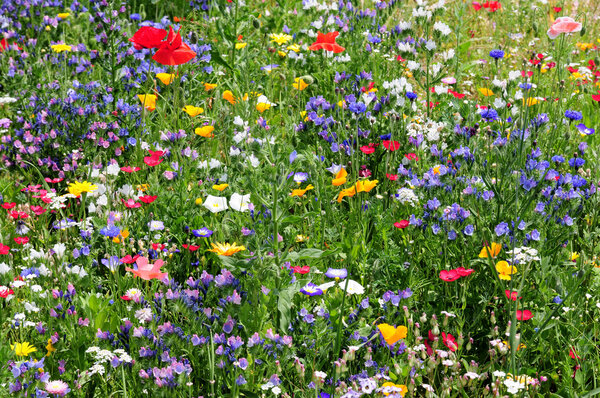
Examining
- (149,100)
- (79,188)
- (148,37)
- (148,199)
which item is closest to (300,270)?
(148,199)

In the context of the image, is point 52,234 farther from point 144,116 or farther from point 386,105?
point 386,105

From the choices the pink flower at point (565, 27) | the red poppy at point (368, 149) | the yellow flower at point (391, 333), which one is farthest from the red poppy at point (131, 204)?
the pink flower at point (565, 27)

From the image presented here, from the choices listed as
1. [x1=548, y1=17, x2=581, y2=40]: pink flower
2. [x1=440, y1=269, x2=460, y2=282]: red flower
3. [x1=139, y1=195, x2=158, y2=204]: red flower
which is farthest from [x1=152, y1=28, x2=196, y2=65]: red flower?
[x1=548, y1=17, x2=581, y2=40]: pink flower

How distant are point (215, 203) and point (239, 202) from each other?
Result: 0.14 m

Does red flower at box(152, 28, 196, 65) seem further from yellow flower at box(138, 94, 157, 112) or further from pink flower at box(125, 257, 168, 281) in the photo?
pink flower at box(125, 257, 168, 281)

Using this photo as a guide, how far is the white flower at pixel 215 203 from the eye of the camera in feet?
8.44

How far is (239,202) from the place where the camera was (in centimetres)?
252

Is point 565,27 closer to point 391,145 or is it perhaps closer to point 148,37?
point 391,145

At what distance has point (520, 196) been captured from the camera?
2543 mm

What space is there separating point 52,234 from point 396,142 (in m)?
1.66

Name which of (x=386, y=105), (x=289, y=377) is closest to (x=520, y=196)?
(x=386, y=105)

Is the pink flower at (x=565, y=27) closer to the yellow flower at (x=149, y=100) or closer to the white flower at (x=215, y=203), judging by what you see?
the white flower at (x=215, y=203)

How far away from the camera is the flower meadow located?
2.00 meters

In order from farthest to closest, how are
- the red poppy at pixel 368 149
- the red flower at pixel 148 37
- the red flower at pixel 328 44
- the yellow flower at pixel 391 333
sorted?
1. the red flower at pixel 328 44
2. the red poppy at pixel 368 149
3. the red flower at pixel 148 37
4. the yellow flower at pixel 391 333
